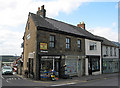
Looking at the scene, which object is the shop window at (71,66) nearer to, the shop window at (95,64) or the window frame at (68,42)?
the window frame at (68,42)

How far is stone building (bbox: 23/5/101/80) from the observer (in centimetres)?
1705

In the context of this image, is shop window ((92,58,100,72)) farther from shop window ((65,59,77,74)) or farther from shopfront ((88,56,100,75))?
shop window ((65,59,77,74))

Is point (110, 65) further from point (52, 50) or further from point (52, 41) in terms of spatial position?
point (52, 41)

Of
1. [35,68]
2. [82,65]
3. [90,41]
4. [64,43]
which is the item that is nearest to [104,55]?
[90,41]

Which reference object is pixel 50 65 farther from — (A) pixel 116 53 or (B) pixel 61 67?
(A) pixel 116 53

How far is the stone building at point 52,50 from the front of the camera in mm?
17047

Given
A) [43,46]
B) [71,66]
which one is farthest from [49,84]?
[71,66]

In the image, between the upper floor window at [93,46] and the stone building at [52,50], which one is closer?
the stone building at [52,50]

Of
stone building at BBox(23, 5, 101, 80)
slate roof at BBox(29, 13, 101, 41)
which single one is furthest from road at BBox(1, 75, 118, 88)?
slate roof at BBox(29, 13, 101, 41)

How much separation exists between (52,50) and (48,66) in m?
2.31

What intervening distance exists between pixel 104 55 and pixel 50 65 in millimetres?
15067

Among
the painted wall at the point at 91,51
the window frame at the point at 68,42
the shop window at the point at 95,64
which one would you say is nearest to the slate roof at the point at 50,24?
the window frame at the point at 68,42

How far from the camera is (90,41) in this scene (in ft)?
81.9

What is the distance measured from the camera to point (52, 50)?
18.3 m
